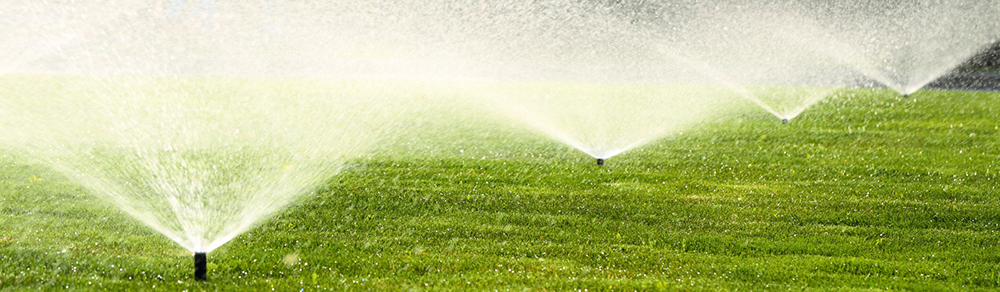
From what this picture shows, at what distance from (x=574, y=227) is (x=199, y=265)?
2655 millimetres

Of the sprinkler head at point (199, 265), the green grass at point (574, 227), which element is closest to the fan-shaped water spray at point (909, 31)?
the green grass at point (574, 227)

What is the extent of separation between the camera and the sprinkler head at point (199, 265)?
4.32m

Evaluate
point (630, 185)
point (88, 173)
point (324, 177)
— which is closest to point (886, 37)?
point (630, 185)

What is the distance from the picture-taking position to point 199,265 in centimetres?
434

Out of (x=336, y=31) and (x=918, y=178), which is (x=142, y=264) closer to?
(x=918, y=178)

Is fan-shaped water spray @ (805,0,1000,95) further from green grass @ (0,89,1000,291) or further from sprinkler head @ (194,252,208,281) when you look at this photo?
sprinkler head @ (194,252,208,281)

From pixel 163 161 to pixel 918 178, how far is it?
7.44 m

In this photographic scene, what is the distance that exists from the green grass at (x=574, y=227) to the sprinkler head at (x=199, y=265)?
0.14 feet

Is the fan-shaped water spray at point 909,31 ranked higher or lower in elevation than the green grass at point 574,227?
higher

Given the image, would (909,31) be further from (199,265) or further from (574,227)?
(199,265)

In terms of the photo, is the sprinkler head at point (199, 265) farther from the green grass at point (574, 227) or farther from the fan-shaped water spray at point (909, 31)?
the fan-shaped water spray at point (909, 31)

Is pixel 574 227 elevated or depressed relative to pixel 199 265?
elevated

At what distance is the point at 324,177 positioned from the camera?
24.3 feet

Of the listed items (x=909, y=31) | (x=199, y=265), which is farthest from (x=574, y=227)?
(x=909, y=31)
